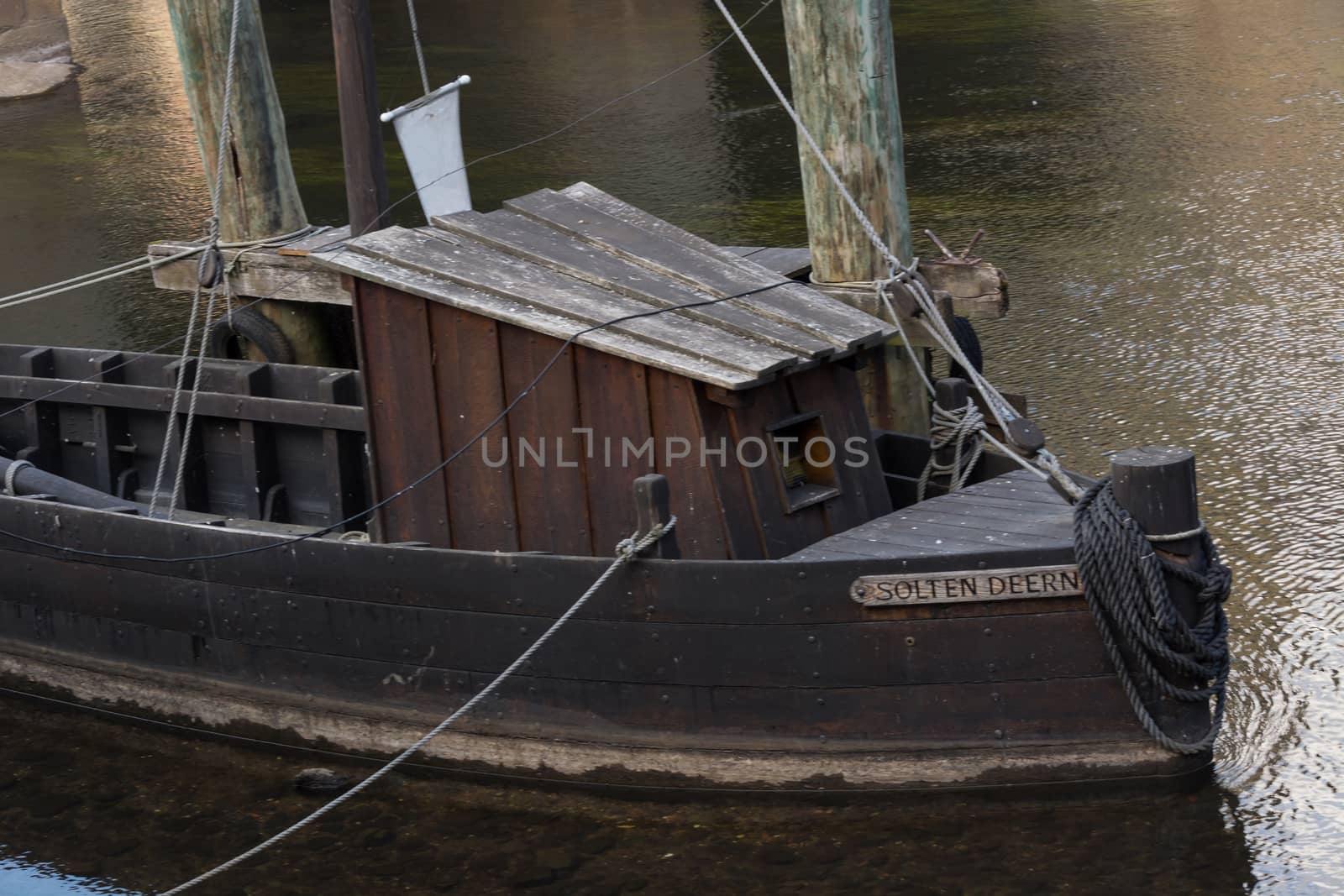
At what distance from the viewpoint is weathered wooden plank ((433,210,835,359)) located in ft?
23.5

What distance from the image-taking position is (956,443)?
26.2 feet

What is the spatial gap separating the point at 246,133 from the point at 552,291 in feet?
14.5

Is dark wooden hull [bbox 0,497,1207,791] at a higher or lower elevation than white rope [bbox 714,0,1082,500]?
lower

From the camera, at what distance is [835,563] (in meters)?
6.62

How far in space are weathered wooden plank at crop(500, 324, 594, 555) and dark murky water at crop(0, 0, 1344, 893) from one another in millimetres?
1204

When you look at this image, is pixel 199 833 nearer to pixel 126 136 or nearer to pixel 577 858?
pixel 577 858

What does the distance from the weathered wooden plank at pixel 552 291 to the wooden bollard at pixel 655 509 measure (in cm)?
57

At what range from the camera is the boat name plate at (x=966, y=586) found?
6.44m

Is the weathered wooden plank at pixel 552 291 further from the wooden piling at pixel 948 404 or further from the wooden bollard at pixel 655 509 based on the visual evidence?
the wooden piling at pixel 948 404

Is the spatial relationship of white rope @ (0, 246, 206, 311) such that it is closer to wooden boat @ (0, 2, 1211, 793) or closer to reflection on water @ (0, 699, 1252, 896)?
wooden boat @ (0, 2, 1211, 793)

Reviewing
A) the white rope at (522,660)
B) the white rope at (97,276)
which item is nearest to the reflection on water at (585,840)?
the white rope at (522,660)

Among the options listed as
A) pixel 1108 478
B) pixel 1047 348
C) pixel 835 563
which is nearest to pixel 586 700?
pixel 835 563

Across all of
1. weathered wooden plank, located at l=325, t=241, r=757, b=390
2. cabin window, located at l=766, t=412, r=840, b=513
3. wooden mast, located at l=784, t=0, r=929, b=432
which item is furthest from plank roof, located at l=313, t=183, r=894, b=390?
wooden mast, located at l=784, t=0, r=929, b=432

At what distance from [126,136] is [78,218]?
169 inches
